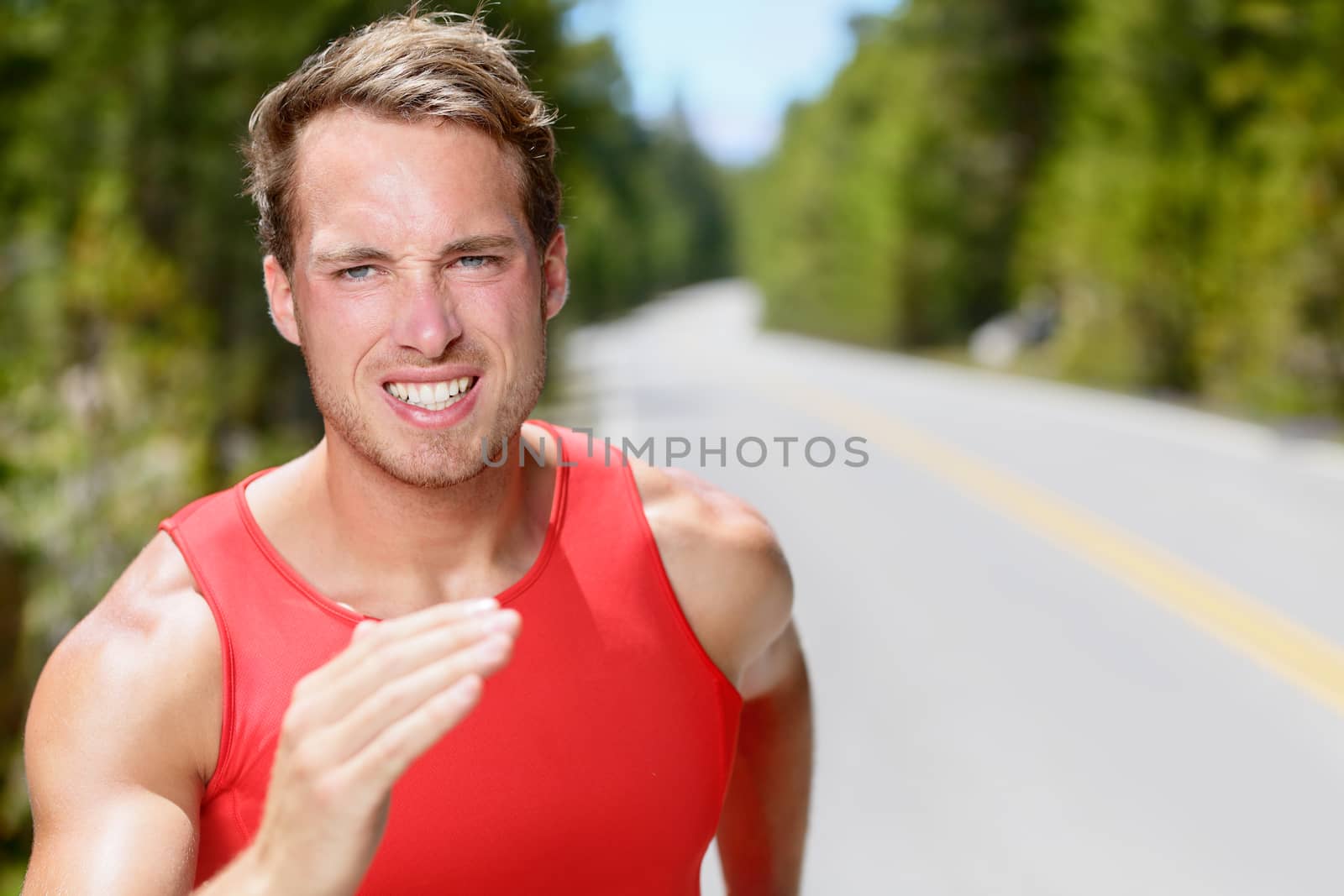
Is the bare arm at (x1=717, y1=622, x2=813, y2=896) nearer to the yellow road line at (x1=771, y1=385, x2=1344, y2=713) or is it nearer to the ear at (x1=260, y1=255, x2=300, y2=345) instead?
the ear at (x1=260, y1=255, x2=300, y2=345)

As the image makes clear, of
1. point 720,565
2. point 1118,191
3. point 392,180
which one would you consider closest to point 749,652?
point 720,565

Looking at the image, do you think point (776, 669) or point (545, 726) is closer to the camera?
point (545, 726)

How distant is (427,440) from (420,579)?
214mm

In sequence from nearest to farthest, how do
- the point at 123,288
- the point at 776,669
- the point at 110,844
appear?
the point at 110,844
the point at 776,669
the point at 123,288

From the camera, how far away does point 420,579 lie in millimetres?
2020

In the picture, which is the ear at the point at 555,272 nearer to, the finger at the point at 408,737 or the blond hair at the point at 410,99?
the blond hair at the point at 410,99

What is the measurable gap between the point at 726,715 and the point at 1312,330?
2024cm

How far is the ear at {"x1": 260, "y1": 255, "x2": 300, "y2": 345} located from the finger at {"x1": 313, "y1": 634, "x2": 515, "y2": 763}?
0.74 m

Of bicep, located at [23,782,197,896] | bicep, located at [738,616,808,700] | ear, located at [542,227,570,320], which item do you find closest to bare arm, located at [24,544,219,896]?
bicep, located at [23,782,197,896]

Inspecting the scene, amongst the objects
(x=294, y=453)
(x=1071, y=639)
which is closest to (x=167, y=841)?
(x=1071, y=639)

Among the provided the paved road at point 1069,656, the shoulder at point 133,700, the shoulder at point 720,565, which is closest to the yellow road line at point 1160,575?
the paved road at point 1069,656

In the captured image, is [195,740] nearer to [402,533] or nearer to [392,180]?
[402,533]

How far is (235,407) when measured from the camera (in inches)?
590

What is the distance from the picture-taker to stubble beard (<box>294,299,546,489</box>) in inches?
75.2
